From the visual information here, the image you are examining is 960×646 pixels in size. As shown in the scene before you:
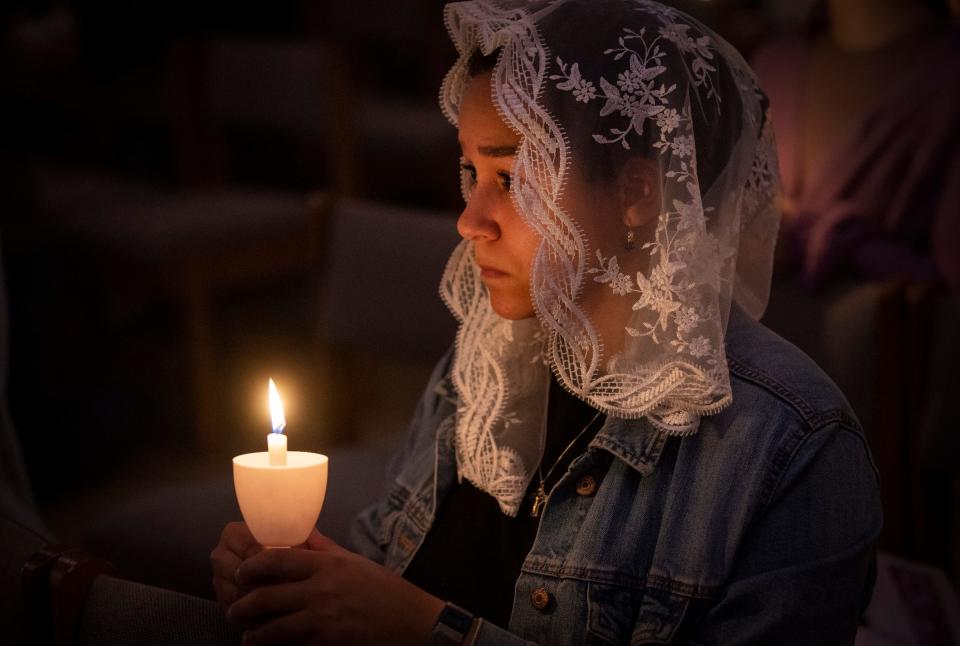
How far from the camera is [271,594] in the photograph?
3.33 feet

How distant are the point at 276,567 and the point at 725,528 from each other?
1.34 feet

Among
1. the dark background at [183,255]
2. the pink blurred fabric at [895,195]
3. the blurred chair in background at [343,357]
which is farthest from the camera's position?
the dark background at [183,255]

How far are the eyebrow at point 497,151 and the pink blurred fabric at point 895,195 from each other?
1421 mm

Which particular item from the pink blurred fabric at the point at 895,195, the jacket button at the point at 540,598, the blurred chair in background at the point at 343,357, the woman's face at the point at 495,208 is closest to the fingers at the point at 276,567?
the jacket button at the point at 540,598

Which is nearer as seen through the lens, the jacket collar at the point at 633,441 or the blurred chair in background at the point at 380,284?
the jacket collar at the point at 633,441

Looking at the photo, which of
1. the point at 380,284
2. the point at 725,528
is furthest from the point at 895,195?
the point at 725,528

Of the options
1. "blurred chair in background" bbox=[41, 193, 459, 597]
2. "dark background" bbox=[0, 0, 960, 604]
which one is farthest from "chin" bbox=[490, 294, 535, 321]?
"dark background" bbox=[0, 0, 960, 604]

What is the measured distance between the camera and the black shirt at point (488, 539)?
1.22 m

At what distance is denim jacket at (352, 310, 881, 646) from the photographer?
1021 millimetres

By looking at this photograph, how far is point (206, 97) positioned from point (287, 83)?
31 centimetres

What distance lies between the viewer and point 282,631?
3.32ft

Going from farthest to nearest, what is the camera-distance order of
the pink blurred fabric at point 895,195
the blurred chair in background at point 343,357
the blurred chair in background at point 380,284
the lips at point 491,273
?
the pink blurred fabric at point 895,195, the blurred chair in background at point 380,284, the blurred chair in background at point 343,357, the lips at point 491,273

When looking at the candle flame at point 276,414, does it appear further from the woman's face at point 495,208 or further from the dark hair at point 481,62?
the dark hair at point 481,62

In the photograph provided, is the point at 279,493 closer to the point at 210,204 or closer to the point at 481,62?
the point at 481,62
